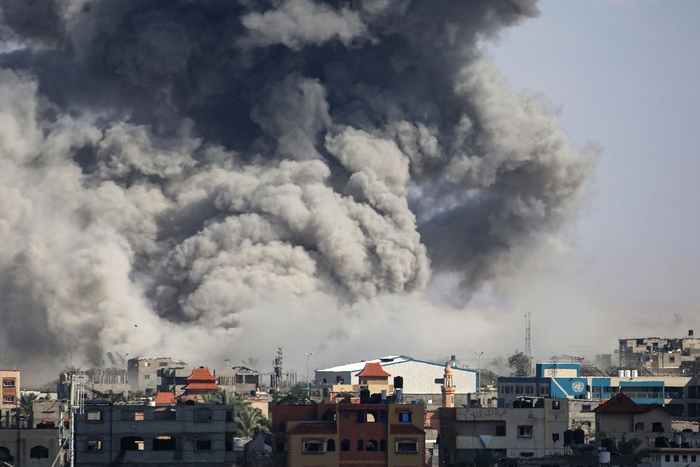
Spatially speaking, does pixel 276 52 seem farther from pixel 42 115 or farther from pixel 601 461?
pixel 601 461

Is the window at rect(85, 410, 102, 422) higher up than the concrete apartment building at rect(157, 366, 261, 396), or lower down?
lower down

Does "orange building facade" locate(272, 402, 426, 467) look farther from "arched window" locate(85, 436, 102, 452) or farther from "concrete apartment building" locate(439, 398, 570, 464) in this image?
"arched window" locate(85, 436, 102, 452)

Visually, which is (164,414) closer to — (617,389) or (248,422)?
(248,422)

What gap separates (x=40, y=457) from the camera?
160 feet

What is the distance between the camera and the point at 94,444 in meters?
48.8

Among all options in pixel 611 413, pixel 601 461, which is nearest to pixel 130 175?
pixel 611 413

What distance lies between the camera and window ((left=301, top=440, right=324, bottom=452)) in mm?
50562

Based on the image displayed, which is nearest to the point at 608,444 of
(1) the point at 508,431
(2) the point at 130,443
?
(1) the point at 508,431

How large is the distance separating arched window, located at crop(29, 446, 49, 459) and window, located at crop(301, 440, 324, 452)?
24.7ft

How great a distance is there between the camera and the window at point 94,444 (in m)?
48.8

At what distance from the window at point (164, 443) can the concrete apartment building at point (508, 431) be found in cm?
1024

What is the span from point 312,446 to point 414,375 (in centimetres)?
5185

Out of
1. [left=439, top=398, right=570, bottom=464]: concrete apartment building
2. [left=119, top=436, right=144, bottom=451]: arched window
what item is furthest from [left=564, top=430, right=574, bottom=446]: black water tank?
[left=119, top=436, right=144, bottom=451]: arched window

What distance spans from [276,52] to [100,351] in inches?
1095
